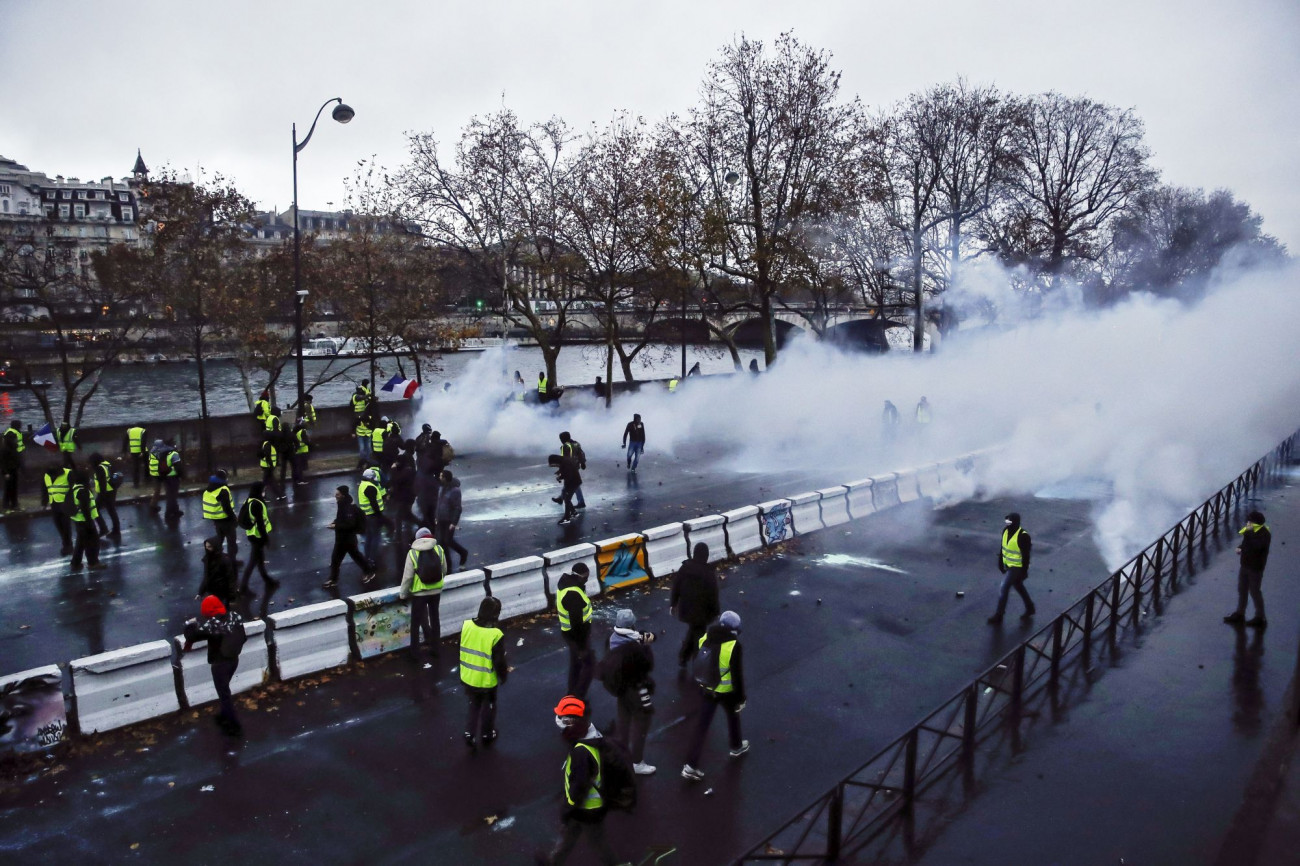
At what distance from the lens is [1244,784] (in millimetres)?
6902

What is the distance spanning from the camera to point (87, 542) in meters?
13.2

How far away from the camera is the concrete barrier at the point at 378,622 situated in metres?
9.47

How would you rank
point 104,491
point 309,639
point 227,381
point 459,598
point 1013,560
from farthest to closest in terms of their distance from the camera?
point 227,381 < point 104,491 < point 1013,560 < point 459,598 < point 309,639

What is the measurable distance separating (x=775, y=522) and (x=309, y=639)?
8.09 metres

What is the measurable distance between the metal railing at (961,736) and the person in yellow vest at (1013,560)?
2.45 ft

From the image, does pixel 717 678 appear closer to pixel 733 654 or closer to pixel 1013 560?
pixel 733 654

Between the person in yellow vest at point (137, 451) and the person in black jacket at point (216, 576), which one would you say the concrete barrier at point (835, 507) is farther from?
the person in yellow vest at point (137, 451)

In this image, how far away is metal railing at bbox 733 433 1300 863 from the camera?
6031 millimetres

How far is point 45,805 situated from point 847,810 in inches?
242

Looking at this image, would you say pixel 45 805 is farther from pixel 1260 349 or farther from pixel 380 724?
pixel 1260 349

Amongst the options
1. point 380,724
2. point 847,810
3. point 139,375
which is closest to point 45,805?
point 380,724

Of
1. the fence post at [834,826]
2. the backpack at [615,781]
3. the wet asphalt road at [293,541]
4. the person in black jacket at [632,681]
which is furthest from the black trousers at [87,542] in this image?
the fence post at [834,826]

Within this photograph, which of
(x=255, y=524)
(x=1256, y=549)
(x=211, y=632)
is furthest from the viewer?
(x=255, y=524)

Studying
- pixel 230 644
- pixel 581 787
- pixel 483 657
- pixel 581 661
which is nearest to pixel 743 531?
pixel 581 661
